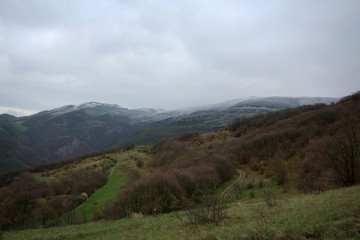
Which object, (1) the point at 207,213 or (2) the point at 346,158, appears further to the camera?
(2) the point at 346,158

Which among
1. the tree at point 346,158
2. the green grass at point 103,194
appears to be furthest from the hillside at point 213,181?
the green grass at point 103,194

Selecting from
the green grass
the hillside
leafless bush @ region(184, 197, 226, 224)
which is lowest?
the green grass

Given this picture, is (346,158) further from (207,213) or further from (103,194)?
(103,194)

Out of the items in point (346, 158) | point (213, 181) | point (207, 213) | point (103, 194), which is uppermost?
point (213, 181)

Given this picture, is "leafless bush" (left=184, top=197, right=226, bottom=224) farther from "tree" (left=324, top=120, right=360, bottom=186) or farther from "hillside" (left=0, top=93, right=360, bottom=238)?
"tree" (left=324, top=120, right=360, bottom=186)

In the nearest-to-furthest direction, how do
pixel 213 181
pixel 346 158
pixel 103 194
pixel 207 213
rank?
pixel 207 213 → pixel 213 181 → pixel 346 158 → pixel 103 194

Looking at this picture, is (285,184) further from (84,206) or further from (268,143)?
(84,206)

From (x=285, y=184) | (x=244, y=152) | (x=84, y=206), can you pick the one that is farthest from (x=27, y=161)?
(x=285, y=184)

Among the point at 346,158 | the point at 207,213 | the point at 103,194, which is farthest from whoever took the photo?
the point at 103,194

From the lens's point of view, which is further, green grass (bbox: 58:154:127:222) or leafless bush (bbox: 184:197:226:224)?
green grass (bbox: 58:154:127:222)

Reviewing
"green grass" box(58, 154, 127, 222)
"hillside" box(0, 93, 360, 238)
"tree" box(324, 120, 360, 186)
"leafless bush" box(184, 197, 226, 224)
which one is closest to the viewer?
"leafless bush" box(184, 197, 226, 224)

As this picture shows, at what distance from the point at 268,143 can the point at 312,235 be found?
51985mm

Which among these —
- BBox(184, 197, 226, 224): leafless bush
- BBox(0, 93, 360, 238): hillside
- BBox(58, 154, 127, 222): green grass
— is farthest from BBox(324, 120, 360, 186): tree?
BBox(58, 154, 127, 222): green grass

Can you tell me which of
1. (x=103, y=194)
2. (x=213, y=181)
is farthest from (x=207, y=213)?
(x=103, y=194)
